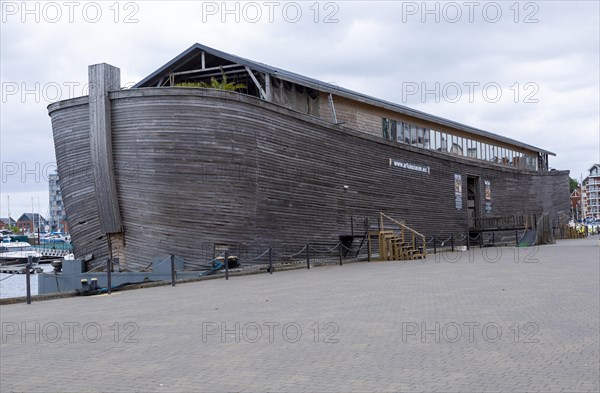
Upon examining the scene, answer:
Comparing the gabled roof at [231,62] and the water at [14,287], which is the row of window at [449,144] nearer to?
the gabled roof at [231,62]

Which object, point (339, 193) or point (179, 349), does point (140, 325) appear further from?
point (339, 193)

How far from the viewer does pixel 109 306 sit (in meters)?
11.6

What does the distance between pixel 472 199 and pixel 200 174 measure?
2376 cm

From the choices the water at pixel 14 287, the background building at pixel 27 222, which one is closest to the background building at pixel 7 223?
the background building at pixel 27 222

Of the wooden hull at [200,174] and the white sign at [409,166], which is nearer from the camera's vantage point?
the wooden hull at [200,174]

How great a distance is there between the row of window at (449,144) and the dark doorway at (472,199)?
1.84 meters

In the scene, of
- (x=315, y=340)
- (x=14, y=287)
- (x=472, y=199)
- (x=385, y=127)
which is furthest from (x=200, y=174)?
(x=472, y=199)

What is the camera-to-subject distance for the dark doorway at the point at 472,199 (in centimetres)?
3747

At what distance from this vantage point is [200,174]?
18844 millimetres

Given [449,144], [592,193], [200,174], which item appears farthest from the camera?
[592,193]

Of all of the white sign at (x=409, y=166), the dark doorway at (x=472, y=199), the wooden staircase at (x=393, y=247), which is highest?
the white sign at (x=409, y=166)

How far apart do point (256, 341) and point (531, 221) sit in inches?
1246

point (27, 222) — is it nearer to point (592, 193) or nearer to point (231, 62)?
point (231, 62)

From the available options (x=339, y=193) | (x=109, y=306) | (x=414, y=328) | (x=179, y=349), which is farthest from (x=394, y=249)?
(x=179, y=349)
